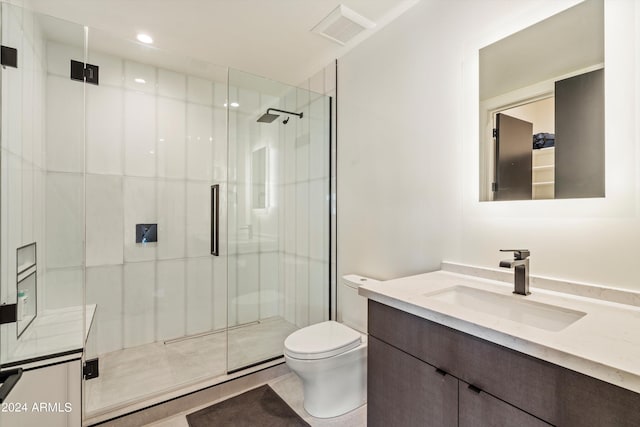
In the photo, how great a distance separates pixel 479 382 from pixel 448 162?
1092mm

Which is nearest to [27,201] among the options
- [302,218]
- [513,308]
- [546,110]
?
[302,218]

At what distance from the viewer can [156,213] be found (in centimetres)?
270

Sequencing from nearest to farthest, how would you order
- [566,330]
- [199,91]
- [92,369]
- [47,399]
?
[566,330], [47,399], [92,369], [199,91]

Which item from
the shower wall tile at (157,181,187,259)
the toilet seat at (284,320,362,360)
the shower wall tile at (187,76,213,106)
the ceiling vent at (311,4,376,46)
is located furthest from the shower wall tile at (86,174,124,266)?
the ceiling vent at (311,4,376,46)

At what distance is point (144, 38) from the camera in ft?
7.41

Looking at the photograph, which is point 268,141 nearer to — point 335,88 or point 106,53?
point 335,88

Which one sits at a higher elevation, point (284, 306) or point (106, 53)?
point (106, 53)

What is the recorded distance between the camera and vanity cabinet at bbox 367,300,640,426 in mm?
680

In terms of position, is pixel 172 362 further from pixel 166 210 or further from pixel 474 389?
pixel 474 389

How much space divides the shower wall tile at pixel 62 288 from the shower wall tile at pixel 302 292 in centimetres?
153

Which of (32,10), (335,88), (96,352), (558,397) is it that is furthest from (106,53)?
(558,397)

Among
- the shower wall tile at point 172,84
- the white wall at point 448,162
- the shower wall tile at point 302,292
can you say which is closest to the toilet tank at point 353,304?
the white wall at point 448,162

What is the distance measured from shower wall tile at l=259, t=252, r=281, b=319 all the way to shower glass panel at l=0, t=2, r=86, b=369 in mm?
1203

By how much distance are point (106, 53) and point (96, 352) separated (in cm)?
238
